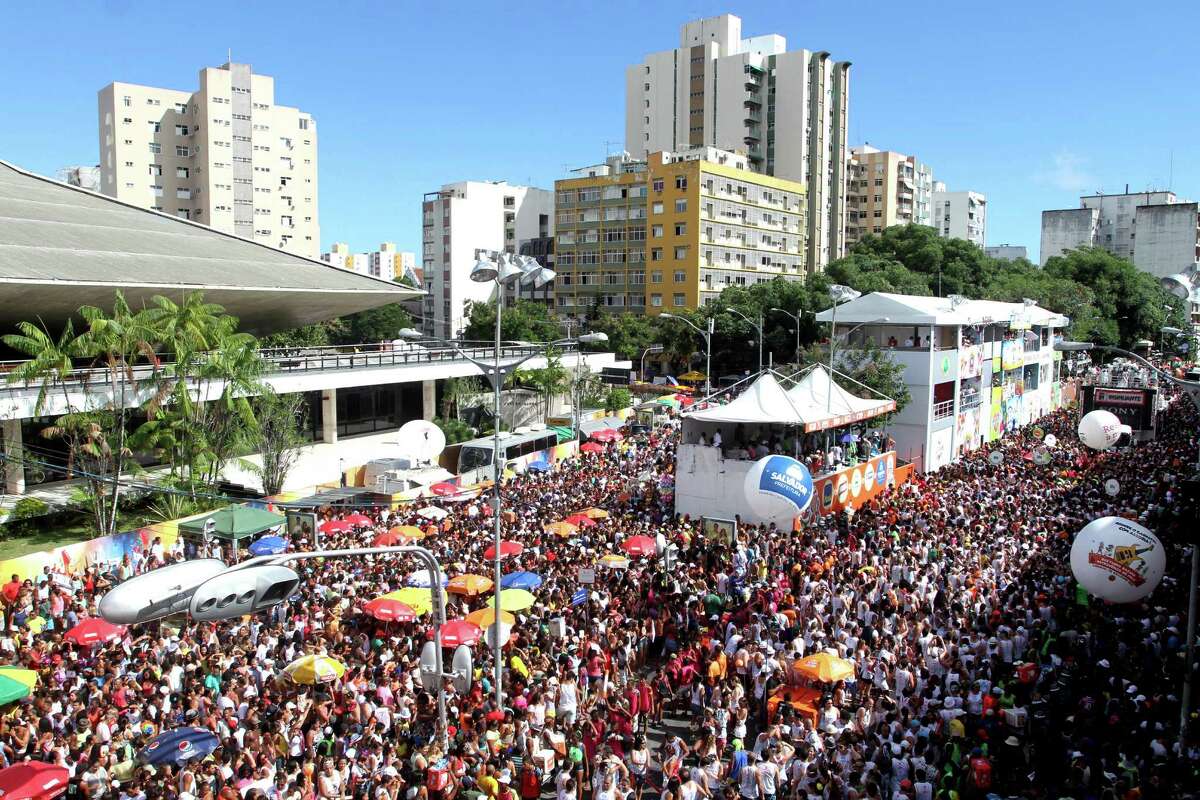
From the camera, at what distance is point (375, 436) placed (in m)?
41.2

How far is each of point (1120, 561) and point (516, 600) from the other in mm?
10191

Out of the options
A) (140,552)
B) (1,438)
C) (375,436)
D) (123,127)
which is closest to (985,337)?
(375,436)

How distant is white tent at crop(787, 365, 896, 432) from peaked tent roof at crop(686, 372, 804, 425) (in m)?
0.82

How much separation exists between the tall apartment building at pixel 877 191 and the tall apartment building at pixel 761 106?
15.4 metres

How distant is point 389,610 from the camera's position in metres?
15.5

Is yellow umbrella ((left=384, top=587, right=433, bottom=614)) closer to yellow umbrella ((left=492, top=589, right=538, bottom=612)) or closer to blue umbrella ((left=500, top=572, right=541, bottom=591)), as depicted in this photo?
yellow umbrella ((left=492, top=589, right=538, bottom=612))

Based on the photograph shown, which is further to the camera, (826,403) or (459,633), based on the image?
(826,403)

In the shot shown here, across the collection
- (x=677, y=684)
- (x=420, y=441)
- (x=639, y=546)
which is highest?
(x=420, y=441)

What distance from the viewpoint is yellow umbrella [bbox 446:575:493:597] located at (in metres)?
17.1

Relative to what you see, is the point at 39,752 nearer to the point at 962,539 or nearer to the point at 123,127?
the point at 962,539

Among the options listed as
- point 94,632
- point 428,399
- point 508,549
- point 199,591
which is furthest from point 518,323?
point 199,591

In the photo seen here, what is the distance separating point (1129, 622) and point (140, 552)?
21542mm

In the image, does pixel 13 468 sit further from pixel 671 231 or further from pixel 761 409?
pixel 671 231

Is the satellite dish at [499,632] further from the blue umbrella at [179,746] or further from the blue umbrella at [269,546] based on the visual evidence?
the blue umbrella at [269,546]
